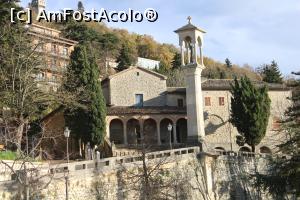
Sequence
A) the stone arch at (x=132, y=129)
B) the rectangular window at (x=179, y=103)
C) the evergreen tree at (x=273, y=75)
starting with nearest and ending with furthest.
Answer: the stone arch at (x=132, y=129) → the rectangular window at (x=179, y=103) → the evergreen tree at (x=273, y=75)

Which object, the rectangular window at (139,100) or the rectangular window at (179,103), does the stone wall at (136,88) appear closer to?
the rectangular window at (139,100)

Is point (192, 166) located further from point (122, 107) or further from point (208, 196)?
point (122, 107)

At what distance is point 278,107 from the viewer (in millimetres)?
60844

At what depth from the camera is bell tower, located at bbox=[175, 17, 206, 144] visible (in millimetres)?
38812

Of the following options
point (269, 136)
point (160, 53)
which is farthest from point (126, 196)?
point (160, 53)

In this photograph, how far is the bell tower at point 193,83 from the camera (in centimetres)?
3881

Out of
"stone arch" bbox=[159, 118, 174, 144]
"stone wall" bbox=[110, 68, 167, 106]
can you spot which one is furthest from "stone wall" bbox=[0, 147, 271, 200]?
"stone wall" bbox=[110, 68, 167, 106]

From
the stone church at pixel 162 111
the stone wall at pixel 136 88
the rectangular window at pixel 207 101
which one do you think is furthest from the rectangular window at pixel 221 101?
the stone wall at pixel 136 88

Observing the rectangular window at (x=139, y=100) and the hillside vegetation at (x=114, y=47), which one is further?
the hillside vegetation at (x=114, y=47)

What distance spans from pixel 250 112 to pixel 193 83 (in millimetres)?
13473

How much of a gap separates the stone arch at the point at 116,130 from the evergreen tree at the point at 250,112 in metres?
11.6

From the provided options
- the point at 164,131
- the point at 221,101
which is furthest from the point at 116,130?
the point at 221,101

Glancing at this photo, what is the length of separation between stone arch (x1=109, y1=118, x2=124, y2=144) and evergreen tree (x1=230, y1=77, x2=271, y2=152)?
1164 cm

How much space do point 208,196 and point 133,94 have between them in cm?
2497
